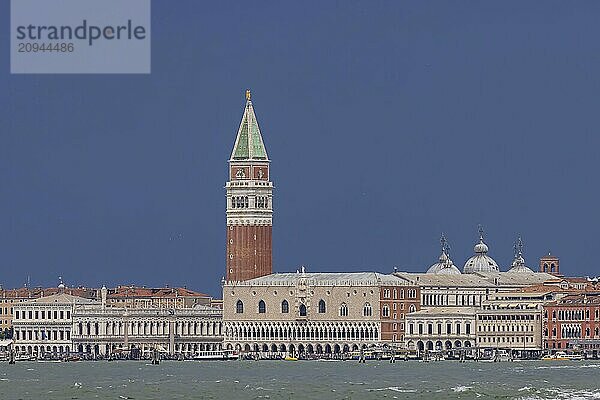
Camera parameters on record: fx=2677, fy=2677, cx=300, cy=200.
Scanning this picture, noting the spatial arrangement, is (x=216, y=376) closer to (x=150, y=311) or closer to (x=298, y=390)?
(x=298, y=390)

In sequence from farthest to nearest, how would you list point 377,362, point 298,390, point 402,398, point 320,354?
point 320,354 < point 377,362 < point 298,390 < point 402,398

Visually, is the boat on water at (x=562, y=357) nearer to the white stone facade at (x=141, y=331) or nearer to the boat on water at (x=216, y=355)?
the boat on water at (x=216, y=355)

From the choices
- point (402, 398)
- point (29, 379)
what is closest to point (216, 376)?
point (29, 379)

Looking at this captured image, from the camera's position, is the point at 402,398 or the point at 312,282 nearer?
the point at 402,398

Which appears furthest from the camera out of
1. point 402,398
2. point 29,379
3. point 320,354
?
point 320,354

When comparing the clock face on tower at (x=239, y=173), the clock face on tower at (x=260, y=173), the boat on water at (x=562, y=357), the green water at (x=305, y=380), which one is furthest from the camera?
the clock face on tower at (x=260, y=173)

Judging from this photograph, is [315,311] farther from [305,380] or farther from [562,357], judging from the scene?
[305,380]

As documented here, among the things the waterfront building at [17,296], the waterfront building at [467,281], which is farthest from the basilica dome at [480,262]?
the waterfront building at [17,296]
